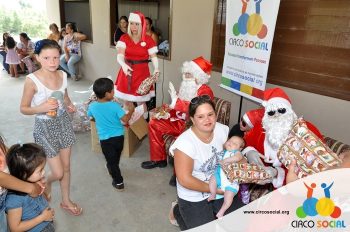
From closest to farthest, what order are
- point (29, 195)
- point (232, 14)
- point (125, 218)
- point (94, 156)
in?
point (29, 195)
point (125, 218)
point (232, 14)
point (94, 156)

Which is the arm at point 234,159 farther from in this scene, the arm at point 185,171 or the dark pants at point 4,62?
the dark pants at point 4,62

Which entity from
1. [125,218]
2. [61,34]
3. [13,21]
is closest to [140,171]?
[125,218]

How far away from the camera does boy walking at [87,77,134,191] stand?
216cm

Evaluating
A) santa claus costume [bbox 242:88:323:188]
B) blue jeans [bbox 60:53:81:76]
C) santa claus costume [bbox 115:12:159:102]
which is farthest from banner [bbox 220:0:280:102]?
blue jeans [bbox 60:53:81:76]

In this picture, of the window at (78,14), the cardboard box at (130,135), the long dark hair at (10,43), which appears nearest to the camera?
the cardboard box at (130,135)

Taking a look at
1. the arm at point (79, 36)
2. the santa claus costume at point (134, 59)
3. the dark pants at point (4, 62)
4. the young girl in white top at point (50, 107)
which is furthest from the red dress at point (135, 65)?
the dark pants at point (4, 62)

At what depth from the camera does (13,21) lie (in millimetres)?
8477

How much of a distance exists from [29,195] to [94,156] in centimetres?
175

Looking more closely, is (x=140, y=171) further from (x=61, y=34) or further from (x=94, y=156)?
→ (x=61, y=34)

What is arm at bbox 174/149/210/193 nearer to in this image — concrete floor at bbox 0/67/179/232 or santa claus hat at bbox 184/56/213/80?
concrete floor at bbox 0/67/179/232

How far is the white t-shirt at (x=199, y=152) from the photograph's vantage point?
160 centimetres

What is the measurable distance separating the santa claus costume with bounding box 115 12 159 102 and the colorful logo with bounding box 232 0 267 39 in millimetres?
1023

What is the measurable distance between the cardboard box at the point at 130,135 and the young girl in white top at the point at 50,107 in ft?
3.61

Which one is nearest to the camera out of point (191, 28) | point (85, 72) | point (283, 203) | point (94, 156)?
point (283, 203)
